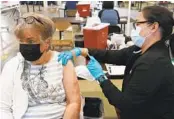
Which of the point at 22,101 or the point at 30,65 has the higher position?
the point at 30,65

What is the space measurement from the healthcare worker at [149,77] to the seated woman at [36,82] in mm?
137

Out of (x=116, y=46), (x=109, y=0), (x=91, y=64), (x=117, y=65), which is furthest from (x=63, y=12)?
(x=91, y=64)

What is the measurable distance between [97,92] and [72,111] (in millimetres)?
610

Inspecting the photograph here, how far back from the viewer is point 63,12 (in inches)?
286

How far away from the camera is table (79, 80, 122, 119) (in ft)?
6.12

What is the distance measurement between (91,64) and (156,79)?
1.54 ft

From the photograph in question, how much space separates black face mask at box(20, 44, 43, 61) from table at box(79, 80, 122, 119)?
26.5 inches

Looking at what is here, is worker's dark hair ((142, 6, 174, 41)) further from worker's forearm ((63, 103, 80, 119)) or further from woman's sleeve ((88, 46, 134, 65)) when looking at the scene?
worker's forearm ((63, 103, 80, 119))

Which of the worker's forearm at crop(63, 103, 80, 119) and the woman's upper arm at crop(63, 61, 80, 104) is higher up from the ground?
the woman's upper arm at crop(63, 61, 80, 104)

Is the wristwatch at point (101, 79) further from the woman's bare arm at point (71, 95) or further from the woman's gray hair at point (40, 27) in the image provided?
the woman's gray hair at point (40, 27)

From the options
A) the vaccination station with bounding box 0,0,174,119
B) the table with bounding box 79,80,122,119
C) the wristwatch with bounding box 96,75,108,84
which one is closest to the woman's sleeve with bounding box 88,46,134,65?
the table with bounding box 79,80,122,119

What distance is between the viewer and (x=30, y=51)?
4.63ft

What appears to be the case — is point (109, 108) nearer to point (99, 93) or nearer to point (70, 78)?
point (99, 93)

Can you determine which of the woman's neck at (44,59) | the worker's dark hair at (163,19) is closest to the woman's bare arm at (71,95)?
the woman's neck at (44,59)
